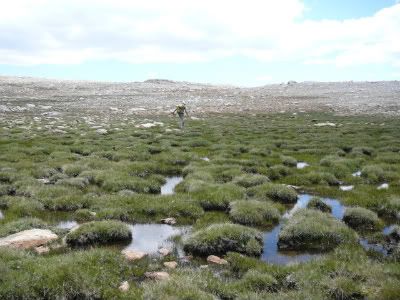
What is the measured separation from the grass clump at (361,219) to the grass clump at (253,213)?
226 centimetres

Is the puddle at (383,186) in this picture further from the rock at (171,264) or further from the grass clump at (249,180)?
the rock at (171,264)

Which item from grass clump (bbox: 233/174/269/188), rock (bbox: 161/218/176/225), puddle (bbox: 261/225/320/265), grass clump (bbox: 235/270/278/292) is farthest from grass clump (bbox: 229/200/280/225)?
grass clump (bbox: 235/270/278/292)

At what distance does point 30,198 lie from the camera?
51.8 ft

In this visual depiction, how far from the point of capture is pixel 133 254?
36.4 feet

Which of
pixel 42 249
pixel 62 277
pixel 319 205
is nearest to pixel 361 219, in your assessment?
pixel 319 205

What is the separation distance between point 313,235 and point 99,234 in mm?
5942

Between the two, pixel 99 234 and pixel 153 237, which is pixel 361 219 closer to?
pixel 153 237

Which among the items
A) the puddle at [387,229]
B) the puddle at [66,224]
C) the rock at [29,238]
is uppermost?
the rock at [29,238]

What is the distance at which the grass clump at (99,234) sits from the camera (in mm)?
11836

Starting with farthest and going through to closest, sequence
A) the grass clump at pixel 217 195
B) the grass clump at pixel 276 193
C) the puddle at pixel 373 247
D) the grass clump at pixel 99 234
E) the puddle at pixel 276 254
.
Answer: the grass clump at pixel 276 193
the grass clump at pixel 217 195
the grass clump at pixel 99 234
the puddle at pixel 373 247
the puddle at pixel 276 254

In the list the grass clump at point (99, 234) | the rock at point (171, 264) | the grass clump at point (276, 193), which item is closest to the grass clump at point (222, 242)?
the rock at point (171, 264)

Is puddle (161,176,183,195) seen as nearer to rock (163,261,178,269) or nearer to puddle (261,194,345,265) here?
puddle (261,194,345,265)

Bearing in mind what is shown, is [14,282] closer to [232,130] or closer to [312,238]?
[312,238]

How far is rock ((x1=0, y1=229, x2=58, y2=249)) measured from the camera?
11.1 metres
